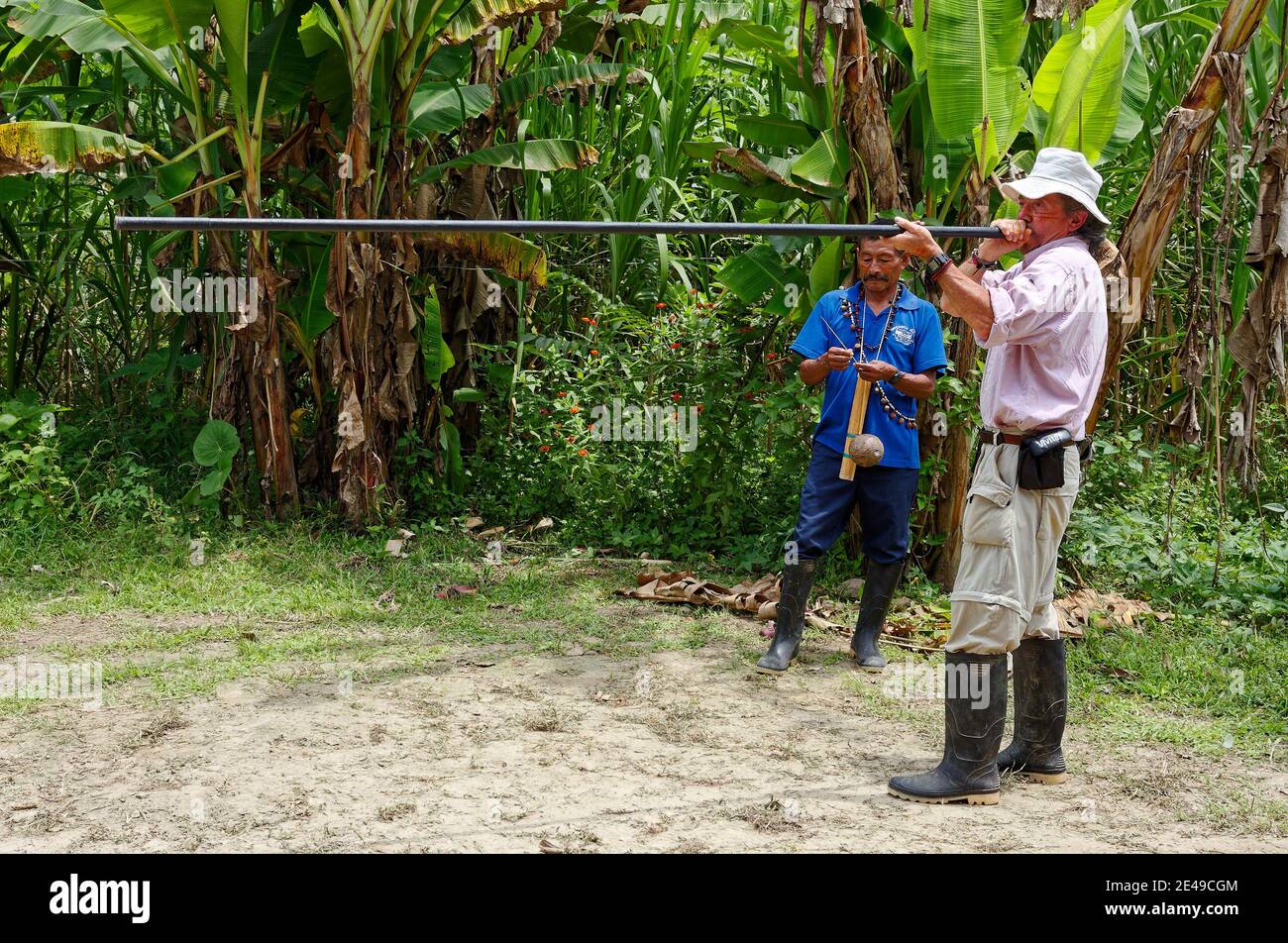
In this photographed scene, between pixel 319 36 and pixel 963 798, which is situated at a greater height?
pixel 319 36

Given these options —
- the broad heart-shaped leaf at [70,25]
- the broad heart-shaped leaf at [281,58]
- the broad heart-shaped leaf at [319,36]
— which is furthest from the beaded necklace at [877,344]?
the broad heart-shaped leaf at [70,25]

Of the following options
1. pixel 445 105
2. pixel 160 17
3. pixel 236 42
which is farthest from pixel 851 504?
pixel 160 17

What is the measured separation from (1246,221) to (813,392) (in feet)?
9.39

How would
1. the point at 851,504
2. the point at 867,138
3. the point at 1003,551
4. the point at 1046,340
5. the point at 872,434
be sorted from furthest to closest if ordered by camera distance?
the point at 867,138 → the point at 851,504 → the point at 872,434 → the point at 1003,551 → the point at 1046,340

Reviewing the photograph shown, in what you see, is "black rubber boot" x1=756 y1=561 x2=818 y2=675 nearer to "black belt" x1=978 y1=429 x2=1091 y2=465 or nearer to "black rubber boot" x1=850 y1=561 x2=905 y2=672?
"black rubber boot" x1=850 y1=561 x2=905 y2=672

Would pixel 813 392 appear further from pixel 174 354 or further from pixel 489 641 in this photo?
pixel 174 354

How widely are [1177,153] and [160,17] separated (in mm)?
4926

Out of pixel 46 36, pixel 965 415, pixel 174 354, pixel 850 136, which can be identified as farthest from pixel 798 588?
pixel 46 36

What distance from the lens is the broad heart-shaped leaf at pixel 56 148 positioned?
6141 millimetres

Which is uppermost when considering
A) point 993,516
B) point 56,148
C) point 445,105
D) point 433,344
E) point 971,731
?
point 445,105

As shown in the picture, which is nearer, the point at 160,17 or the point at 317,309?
the point at 160,17

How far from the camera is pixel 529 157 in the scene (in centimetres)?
735

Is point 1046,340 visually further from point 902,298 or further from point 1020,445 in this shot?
point 902,298

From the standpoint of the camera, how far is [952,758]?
159 inches
